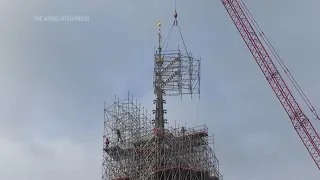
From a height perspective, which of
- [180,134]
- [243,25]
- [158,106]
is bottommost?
[180,134]

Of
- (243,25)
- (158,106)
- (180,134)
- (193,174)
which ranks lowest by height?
(193,174)

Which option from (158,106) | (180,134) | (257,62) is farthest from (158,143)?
(257,62)

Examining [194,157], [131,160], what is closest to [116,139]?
[131,160]

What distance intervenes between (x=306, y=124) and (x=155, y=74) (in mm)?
36746

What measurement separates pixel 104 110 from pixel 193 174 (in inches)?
1013

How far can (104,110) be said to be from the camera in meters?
137

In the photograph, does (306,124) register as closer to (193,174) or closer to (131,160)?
(193,174)

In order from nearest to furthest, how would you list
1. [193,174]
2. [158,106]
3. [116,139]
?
[193,174]
[116,139]
[158,106]

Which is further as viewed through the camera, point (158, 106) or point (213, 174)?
point (158, 106)

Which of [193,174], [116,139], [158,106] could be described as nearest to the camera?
[193,174]

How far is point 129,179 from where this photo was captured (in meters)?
125

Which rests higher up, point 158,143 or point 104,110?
point 104,110

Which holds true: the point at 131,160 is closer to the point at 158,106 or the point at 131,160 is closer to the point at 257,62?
the point at 158,106

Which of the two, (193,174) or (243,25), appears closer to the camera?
(193,174)
